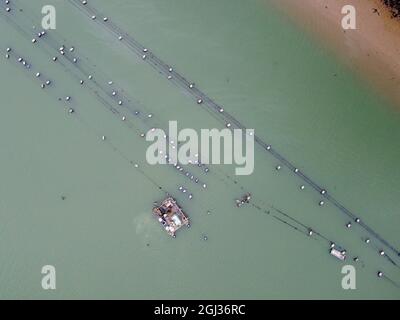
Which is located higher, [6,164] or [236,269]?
[6,164]

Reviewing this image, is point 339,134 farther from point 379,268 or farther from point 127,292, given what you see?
point 127,292

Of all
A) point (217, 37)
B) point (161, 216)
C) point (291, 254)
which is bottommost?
point (291, 254)

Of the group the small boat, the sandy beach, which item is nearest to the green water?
the small boat

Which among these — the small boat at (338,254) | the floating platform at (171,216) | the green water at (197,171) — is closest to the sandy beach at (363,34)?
the green water at (197,171)

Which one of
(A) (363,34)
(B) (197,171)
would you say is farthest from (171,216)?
(A) (363,34)

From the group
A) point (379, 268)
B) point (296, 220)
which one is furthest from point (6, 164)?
point (379, 268)
